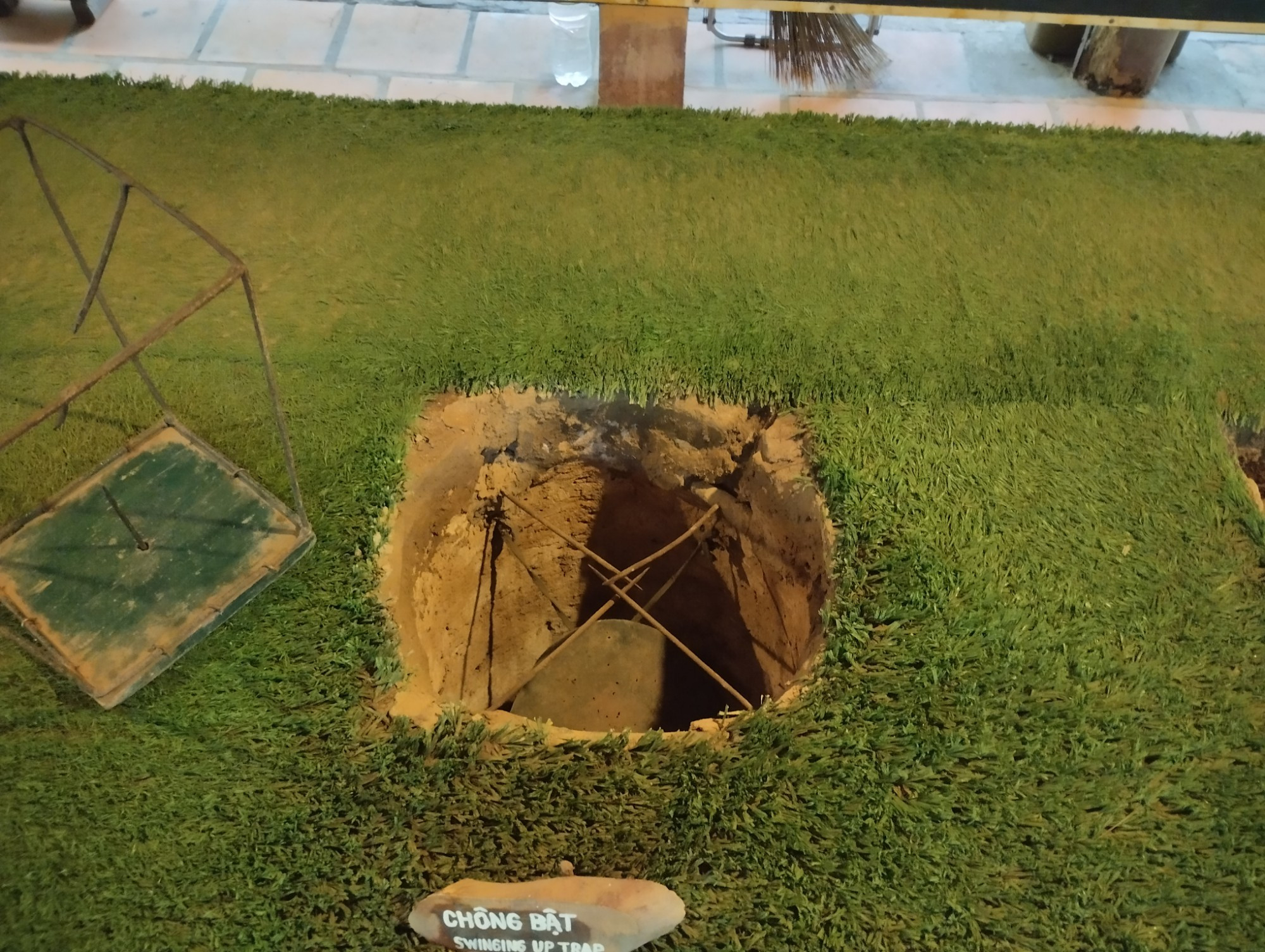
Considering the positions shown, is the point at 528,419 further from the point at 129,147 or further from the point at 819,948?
the point at 129,147

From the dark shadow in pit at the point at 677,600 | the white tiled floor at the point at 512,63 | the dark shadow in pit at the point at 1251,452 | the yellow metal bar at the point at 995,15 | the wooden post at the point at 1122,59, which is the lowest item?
the dark shadow in pit at the point at 677,600

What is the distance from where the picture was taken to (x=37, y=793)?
156 centimetres

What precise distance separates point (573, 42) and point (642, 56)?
0.69 metres

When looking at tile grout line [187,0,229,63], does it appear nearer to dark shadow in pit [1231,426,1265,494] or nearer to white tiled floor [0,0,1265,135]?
white tiled floor [0,0,1265,135]

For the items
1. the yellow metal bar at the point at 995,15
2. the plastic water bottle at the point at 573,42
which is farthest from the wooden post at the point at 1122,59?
the plastic water bottle at the point at 573,42

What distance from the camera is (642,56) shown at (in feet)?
9.12

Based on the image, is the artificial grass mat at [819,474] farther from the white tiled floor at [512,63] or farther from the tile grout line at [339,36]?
the tile grout line at [339,36]

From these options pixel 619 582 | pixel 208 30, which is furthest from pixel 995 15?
pixel 208 30

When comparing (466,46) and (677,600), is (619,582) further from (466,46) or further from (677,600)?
(466,46)

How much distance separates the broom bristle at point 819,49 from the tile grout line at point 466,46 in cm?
111

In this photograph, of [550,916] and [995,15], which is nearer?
[550,916]

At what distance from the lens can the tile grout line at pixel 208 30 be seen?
3.18 m

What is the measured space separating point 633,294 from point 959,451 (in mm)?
908

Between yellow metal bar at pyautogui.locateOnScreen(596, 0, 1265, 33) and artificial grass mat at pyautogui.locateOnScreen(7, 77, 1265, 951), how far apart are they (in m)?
0.32
